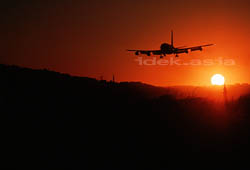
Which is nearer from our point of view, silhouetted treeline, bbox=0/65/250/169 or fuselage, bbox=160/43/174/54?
silhouetted treeline, bbox=0/65/250/169

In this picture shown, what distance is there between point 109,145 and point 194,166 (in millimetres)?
6448

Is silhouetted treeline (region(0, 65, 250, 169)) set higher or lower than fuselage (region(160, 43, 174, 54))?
lower

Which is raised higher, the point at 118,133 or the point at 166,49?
the point at 166,49

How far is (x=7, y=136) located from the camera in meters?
21.1

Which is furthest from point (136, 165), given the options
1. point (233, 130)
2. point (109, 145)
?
point (233, 130)

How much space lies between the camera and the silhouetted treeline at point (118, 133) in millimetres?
19953

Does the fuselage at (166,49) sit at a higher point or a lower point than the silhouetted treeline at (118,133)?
higher

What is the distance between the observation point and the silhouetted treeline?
1995 centimetres

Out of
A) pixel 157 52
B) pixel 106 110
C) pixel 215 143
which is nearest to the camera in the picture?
pixel 215 143

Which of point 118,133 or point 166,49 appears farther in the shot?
point 166,49

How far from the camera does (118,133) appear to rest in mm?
23469

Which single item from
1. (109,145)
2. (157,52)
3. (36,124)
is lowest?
(109,145)

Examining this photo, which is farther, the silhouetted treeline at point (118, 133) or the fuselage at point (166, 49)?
the fuselage at point (166, 49)

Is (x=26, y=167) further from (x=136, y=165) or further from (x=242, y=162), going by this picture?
(x=242, y=162)
